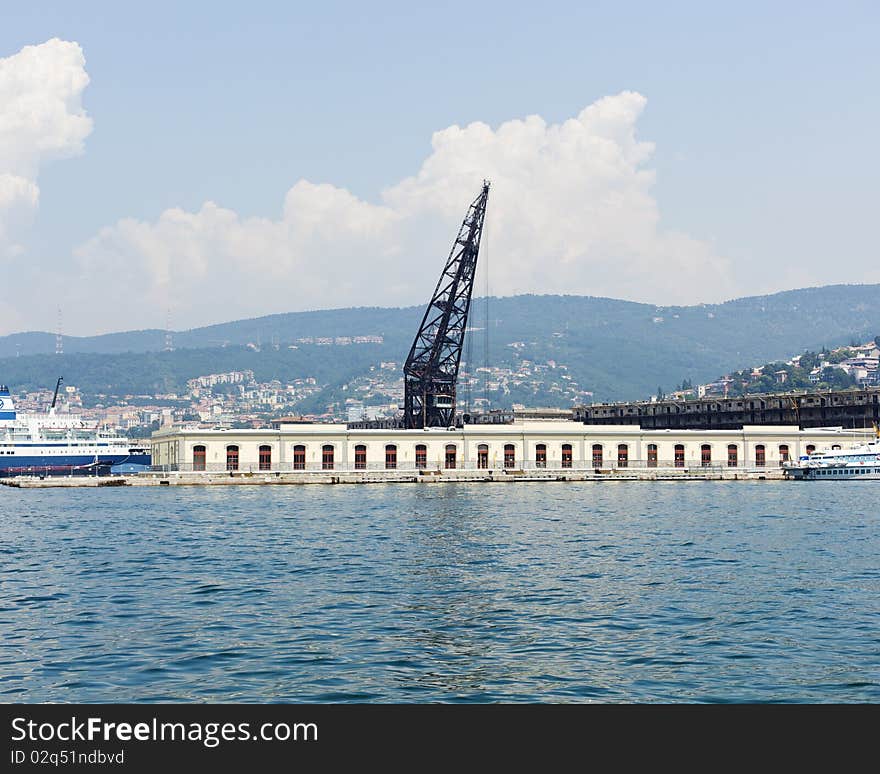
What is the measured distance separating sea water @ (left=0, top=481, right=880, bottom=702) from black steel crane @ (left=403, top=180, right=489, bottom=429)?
56539mm

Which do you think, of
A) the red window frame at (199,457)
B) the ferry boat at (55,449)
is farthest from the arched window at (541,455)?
the ferry boat at (55,449)

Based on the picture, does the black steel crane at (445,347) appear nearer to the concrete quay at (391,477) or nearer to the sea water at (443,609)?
the concrete quay at (391,477)

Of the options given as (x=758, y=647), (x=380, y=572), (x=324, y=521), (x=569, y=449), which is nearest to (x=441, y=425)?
(x=569, y=449)

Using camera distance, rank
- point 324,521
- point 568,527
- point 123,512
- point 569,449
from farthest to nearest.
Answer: point 569,449
point 123,512
point 324,521
point 568,527

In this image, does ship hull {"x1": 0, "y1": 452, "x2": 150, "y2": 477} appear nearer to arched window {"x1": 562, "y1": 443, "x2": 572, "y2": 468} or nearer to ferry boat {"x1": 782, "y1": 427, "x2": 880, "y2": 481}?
arched window {"x1": 562, "y1": 443, "x2": 572, "y2": 468}

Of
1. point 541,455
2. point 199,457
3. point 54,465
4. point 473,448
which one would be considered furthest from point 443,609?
point 54,465

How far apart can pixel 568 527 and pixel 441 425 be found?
64.9 metres

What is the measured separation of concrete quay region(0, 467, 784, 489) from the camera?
100 meters

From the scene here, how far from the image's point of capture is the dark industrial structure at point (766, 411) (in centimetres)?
13400

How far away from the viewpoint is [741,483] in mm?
102125

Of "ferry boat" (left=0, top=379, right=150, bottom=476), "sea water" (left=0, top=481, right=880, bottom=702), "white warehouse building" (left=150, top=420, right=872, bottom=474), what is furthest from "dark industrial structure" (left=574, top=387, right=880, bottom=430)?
"sea water" (left=0, top=481, right=880, bottom=702)

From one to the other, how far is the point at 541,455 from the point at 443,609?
3094 inches

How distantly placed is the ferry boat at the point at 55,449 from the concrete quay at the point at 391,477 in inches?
866
